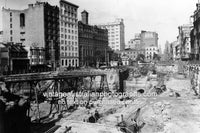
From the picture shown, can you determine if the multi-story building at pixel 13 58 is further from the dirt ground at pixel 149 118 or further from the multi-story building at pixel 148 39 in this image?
the multi-story building at pixel 148 39

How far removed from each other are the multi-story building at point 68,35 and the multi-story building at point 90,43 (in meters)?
4.64

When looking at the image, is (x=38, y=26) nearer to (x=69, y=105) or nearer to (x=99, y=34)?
(x=99, y=34)

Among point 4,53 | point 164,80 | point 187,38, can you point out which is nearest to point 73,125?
point 4,53

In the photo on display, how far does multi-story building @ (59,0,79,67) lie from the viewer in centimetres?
8478

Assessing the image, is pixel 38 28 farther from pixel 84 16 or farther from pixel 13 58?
pixel 84 16

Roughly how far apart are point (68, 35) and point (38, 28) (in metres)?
13.8

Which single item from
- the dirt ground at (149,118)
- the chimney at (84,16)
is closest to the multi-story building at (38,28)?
the chimney at (84,16)

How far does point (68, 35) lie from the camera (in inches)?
3460

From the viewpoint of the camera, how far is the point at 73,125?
23641 mm

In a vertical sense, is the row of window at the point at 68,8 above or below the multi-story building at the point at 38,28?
above

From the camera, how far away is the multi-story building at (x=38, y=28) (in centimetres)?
7706

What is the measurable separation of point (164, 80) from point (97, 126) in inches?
1888

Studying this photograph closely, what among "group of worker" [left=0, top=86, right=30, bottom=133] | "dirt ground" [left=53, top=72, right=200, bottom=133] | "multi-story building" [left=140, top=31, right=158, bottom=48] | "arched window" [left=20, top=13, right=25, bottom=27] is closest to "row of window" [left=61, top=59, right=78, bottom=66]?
"arched window" [left=20, top=13, right=25, bottom=27]

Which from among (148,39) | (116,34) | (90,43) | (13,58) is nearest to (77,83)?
(13,58)
